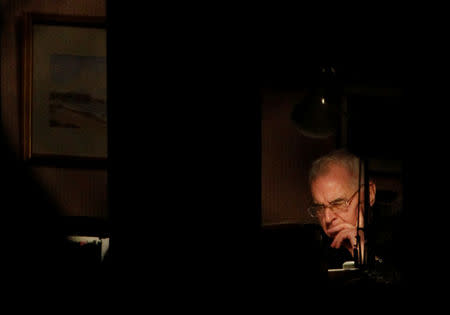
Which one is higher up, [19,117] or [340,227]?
[19,117]

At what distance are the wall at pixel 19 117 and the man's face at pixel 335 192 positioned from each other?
1075mm

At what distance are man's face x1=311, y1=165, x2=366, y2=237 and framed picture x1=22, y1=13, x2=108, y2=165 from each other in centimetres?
108

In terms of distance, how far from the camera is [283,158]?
2967 mm

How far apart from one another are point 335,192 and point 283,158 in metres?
0.53

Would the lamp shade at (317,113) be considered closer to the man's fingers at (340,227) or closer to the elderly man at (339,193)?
the elderly man at (339,193)

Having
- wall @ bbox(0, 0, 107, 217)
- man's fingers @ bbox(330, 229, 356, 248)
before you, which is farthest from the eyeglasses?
wall @ bbox(0, 0, 107, 217)

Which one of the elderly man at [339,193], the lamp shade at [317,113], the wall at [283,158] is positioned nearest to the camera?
the lamp shade at [317,113]

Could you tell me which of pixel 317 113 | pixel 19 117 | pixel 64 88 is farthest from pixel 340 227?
pixel 19 117

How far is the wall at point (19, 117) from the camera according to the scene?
2.56m

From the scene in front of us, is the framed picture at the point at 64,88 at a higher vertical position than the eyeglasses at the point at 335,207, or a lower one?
higher

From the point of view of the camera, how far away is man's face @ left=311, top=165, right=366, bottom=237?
8.15 feet

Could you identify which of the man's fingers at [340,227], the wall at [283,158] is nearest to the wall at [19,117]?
the wall at [283,158]

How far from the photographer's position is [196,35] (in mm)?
1183

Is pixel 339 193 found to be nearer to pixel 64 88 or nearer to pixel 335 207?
pixel 335 207
